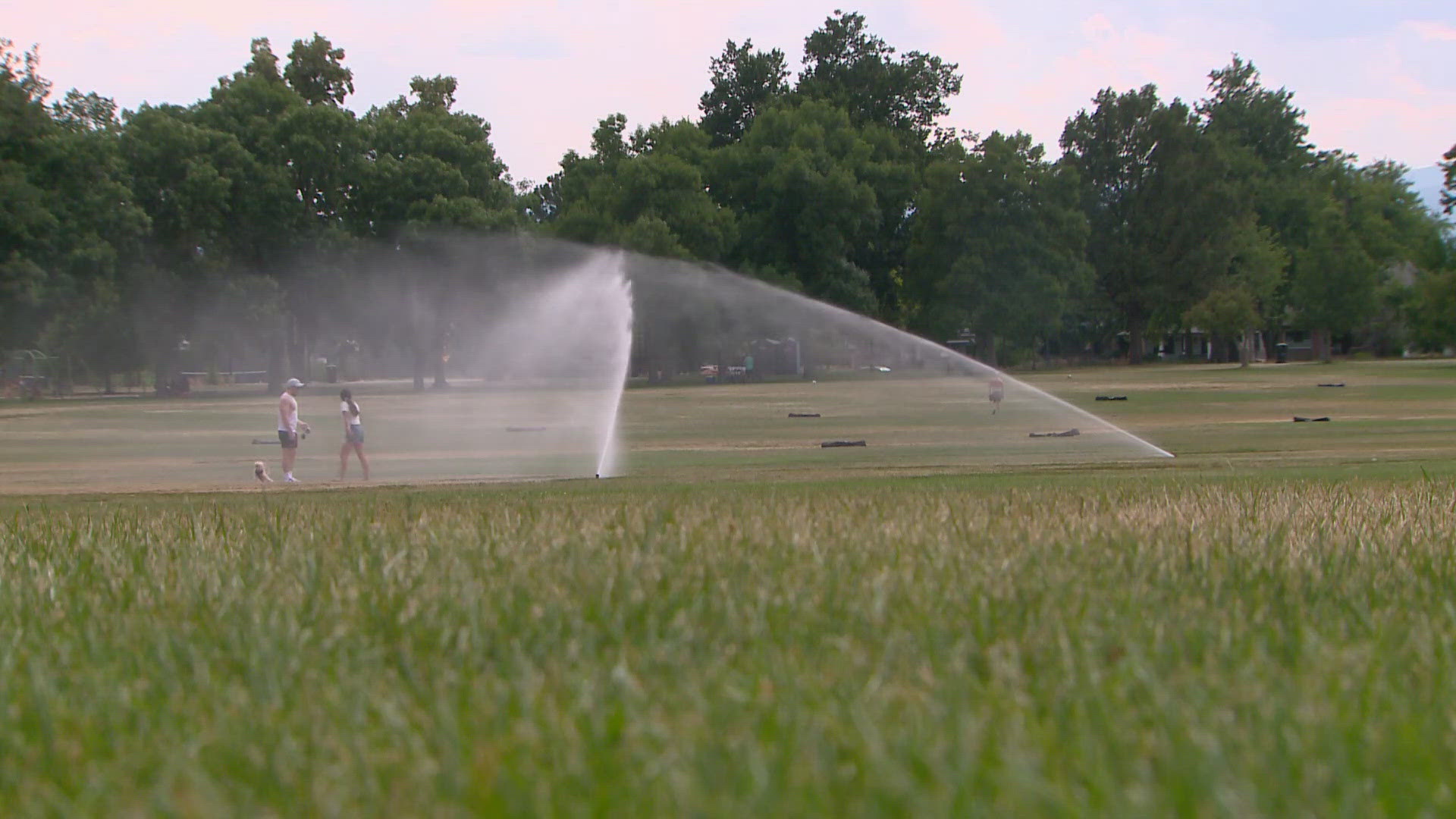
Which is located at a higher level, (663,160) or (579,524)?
(663,160)

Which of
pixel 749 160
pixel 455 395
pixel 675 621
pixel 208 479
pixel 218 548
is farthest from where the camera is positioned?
pixel 749 160

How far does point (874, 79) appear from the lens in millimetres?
126438

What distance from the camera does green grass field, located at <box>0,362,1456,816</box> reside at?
477 centimetres

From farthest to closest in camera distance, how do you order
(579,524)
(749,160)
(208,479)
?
(749,160) → (208,479) → (579,524)

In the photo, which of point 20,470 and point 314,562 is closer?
point 314,562

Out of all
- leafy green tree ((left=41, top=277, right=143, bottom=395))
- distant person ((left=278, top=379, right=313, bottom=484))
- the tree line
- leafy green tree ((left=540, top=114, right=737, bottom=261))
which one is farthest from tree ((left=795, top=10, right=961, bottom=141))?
distant person ((left=278, top=379, right=313, bottom=484))

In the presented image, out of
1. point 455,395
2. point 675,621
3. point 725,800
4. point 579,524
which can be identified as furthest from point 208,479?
point 455,395

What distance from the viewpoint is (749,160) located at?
106 metres

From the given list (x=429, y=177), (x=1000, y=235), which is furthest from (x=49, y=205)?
(x=1000, y=235)

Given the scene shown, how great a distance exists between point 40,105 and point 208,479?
55.5 meters

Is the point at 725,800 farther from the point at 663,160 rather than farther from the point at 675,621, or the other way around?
the point at 663,160

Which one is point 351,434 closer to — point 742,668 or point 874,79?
point 742,668

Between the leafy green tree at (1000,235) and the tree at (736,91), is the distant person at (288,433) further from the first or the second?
the tree at (736,91)

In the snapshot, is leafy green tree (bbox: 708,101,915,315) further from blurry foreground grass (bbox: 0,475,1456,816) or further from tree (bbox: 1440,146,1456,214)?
blurry foreground grass (bbox: 0,475,1456,816)
